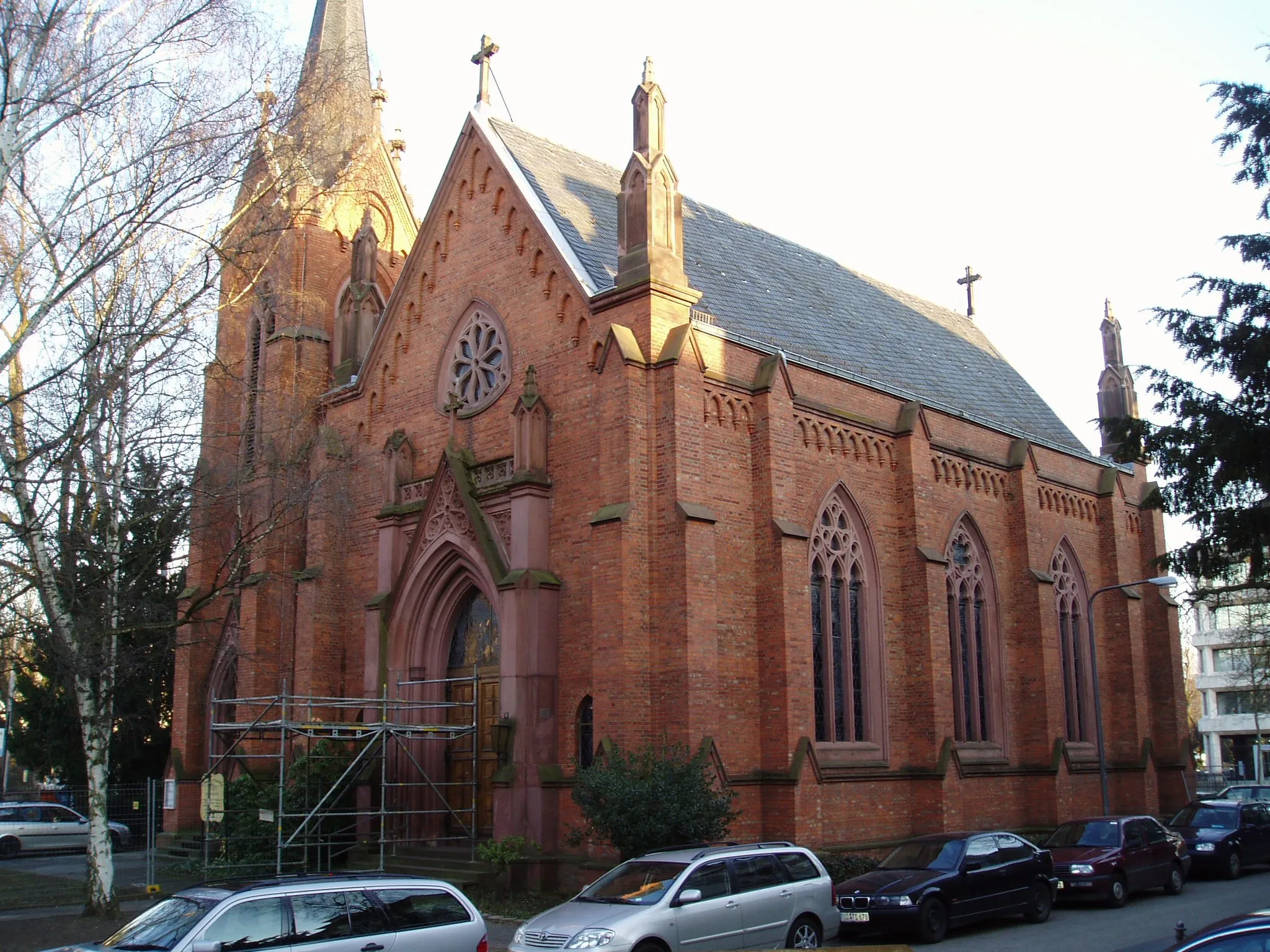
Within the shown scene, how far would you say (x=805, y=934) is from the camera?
44.0ft

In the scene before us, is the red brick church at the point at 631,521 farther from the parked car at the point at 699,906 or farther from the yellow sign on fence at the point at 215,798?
the parked car at the point at 699,906

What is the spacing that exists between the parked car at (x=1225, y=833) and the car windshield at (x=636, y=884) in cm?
1263

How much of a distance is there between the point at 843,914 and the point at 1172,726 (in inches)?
743

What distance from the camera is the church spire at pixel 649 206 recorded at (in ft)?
64.4

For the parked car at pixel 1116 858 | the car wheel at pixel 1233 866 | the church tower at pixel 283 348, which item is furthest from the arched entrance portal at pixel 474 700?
the car wheel at pixel 1233 866

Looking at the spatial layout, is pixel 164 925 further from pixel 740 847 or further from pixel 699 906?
pixel 740 847

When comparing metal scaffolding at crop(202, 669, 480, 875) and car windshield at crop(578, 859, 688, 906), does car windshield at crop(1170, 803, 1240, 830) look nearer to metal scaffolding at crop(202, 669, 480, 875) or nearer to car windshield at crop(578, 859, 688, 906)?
metal scaffolding at crop(202, 669, 480, 875)

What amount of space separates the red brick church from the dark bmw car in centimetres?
278

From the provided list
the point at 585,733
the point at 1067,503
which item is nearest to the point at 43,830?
the point at 585,733

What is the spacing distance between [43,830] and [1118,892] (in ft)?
88.8

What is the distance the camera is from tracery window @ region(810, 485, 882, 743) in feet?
70.4

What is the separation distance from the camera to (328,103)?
738 inches

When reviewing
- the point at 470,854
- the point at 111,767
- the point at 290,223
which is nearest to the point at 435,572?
the point at 470,854

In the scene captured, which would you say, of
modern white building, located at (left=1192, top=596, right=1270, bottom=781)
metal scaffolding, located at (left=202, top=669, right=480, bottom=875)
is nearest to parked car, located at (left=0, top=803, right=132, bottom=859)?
metal scaffolding, located at (left=202, top=669, right=480, bottom=875)
